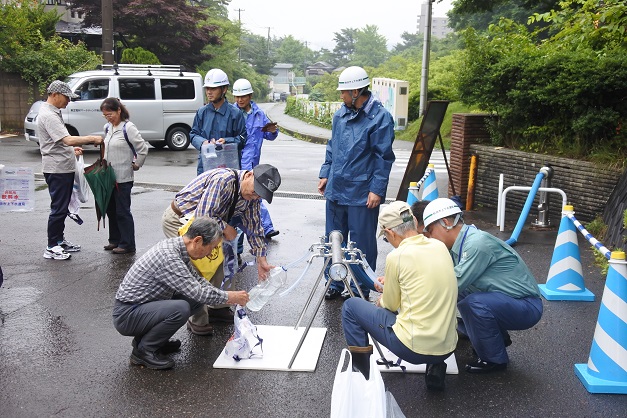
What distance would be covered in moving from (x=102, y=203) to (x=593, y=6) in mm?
7483

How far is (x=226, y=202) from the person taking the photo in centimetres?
534

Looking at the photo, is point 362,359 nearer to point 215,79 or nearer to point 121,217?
point 215,79

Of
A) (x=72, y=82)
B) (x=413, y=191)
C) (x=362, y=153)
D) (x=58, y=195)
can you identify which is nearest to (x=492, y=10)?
(x=413, y=191)

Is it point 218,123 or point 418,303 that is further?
point 218,123

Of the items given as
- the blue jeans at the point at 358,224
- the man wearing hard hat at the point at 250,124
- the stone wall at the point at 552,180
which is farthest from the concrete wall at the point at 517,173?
the blue jeans at the point at 358,224

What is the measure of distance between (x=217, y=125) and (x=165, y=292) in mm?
3011

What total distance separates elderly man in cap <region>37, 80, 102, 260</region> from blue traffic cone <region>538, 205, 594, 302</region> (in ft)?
16.1

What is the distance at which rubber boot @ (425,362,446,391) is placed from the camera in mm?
4688

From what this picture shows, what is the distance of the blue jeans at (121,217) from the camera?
7.98 metres

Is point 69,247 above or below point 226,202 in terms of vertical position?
below

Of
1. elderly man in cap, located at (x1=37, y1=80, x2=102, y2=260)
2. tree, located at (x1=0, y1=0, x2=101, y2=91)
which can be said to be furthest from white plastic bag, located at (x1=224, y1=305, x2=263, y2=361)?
tree, located at (x1=0, y1=0, x2=101, y2=91)

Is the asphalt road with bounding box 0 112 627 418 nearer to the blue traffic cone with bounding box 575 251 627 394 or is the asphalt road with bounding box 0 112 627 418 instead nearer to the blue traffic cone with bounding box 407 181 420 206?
the blue traffic cone with bounding box 575 251 627 394

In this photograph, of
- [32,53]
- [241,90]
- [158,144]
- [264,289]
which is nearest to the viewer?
Answer: [264,289]

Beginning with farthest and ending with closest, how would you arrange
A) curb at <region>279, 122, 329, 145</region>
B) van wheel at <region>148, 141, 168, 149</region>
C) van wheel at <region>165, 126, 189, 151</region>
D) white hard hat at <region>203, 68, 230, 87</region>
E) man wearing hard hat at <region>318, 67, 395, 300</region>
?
curb at <region>279, 122, 329, 145</region>, van wheel at <region>148, 141, 168, 149</region>, van wheel at <region>165, 126, 189, 151</region>, white hard hat at <region>203, 68, 230, 87</region>, man wearing hard hat at <region>318, 67, 395, 300</region>
